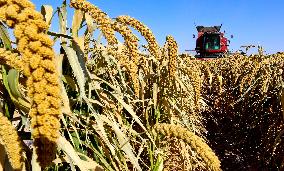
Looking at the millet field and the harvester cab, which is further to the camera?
the harvester cab

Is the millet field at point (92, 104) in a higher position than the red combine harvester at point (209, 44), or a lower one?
lower

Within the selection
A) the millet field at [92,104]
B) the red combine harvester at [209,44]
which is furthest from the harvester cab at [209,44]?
the millet field at [92,104]

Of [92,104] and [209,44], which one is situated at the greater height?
[209,44]

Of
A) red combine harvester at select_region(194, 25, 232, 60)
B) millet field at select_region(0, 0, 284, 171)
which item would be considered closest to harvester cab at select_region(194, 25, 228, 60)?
red combine harvester at select_region(194, 25, 232, 60)

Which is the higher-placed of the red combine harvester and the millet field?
the red combine harvester

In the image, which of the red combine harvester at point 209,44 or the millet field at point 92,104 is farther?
the red combine harvester at point 209,44

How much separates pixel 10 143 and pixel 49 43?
32 centimetres

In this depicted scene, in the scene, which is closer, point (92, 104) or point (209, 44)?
point (92, 104)

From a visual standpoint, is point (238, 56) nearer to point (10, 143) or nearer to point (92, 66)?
point (92, 66)

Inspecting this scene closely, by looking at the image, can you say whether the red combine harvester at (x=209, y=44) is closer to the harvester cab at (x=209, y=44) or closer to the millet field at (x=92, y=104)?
the harvester cab at (x=209, y=44)

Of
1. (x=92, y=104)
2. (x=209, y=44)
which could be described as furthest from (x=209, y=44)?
(x=92, y=104)

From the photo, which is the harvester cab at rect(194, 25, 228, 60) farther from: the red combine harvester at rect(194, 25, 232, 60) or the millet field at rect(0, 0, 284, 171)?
the millet field at rect(0, 0, 284, 171)

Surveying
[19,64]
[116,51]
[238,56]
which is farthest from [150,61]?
[238,56]

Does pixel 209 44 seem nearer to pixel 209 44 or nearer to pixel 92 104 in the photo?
pixel 209 44
